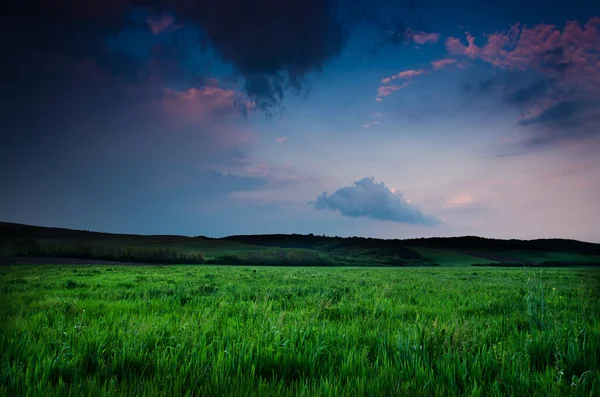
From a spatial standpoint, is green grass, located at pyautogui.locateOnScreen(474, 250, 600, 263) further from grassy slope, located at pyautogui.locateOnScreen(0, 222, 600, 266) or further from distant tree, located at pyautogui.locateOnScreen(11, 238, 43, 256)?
distant tree, located at pyautogui.locateOnScreen(11, 238, 43, 256)

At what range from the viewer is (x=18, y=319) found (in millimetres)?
5699

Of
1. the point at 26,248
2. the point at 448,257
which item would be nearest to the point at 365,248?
the point at 448,257

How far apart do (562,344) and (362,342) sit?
2.64m

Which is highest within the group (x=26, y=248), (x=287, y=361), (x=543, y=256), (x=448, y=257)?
(x=287, y=361)

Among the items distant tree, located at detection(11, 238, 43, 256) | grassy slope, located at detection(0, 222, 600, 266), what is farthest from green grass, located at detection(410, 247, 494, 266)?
distant tree, located at detection(11, 238, 43, 256)

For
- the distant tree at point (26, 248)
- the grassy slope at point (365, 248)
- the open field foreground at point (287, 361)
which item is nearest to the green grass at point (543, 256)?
the grassy slope at point (365, 248)

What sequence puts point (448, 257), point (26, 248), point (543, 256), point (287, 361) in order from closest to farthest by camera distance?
point (287, 361) → point (26, 248) → point (448, 257) → point (543, 256)

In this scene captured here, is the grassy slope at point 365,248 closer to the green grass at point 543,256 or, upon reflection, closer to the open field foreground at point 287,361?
the green grass at point 543,256

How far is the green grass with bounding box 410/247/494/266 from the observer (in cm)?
9246

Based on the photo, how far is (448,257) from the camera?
328 ft

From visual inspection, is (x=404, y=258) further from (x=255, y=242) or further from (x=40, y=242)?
(x=40, y=242)

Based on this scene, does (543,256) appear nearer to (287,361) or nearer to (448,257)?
(448,257)

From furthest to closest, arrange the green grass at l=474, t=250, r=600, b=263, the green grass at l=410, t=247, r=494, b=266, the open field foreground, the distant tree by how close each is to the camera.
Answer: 1. the green grass at l=474, t=250, r=600, b=263
2. the green grass at l=410, t=247, r=494, b=266
3. the distant tree
4. the open field foreground

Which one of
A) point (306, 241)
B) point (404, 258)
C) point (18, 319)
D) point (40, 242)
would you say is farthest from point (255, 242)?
point (18, 319)
